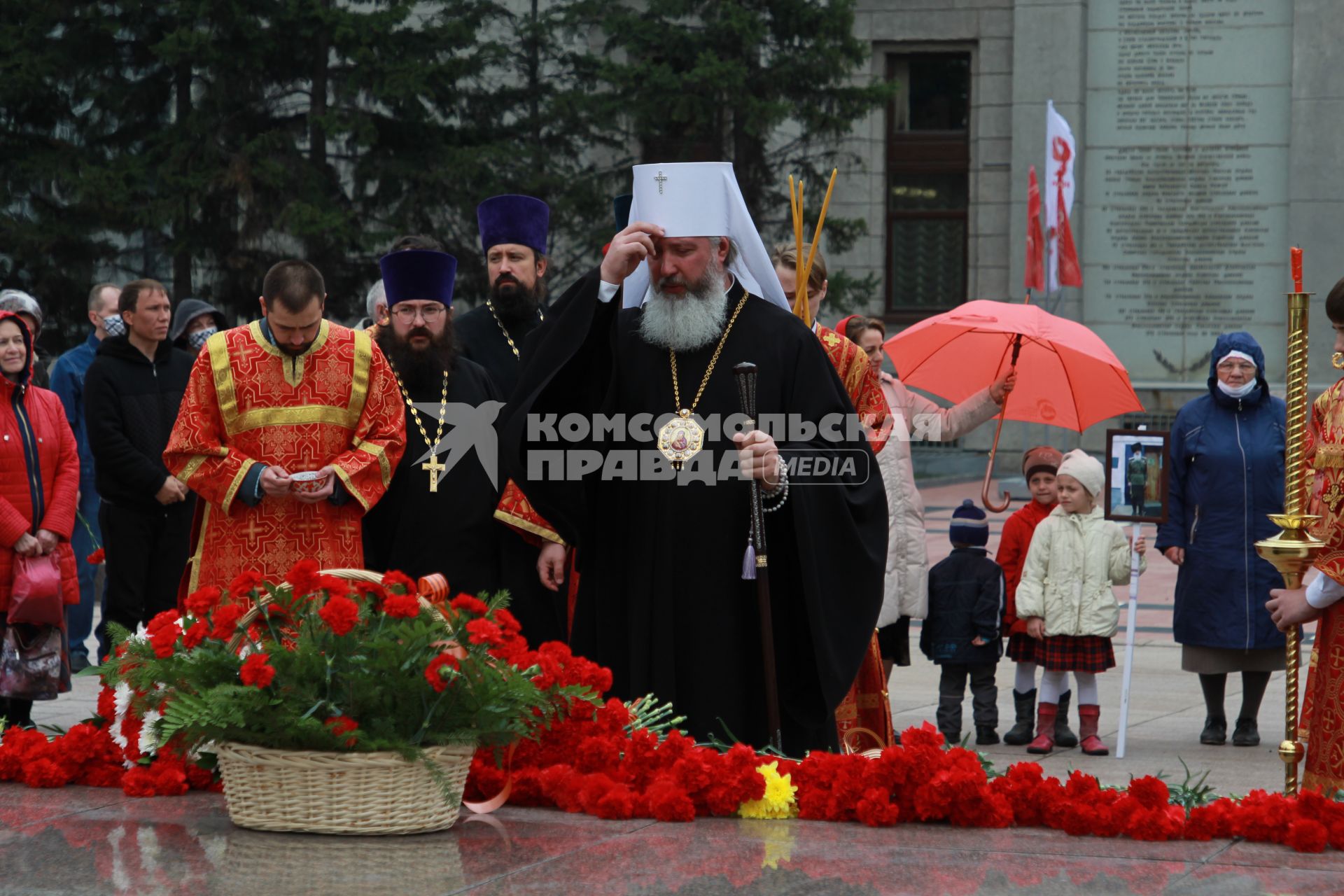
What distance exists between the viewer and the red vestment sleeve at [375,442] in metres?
6.09

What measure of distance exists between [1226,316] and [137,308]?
20.8 meters

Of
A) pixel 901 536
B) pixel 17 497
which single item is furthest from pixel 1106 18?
pixel 17 497

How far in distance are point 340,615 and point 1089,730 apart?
16.2 feet

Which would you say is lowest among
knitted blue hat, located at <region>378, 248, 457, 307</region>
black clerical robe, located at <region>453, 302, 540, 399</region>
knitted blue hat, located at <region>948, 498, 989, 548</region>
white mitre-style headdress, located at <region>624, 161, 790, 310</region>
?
knitted blue hat, located at <region>948, 498, 989, 548</region>

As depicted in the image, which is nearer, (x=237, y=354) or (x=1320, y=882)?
(x=1320, y=882)

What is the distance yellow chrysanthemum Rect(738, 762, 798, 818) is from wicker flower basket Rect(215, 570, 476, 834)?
70 centimetres

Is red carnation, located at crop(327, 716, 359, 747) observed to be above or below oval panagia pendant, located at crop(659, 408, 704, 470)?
below

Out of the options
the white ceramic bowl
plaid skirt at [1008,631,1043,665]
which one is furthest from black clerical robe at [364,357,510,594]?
plaid skirt at [1008,631,1043,665]

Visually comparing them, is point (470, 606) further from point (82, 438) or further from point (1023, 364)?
point (82, 438)

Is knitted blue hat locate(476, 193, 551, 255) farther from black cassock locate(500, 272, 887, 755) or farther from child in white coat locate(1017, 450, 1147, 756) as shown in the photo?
child in white coat locate(1017, 450, 1147, 756)

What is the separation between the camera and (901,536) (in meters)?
8.42

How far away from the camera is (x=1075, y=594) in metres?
8.13

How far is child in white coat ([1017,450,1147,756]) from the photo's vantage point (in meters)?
8.05

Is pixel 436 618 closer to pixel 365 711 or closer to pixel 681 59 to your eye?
pixel 365 711
